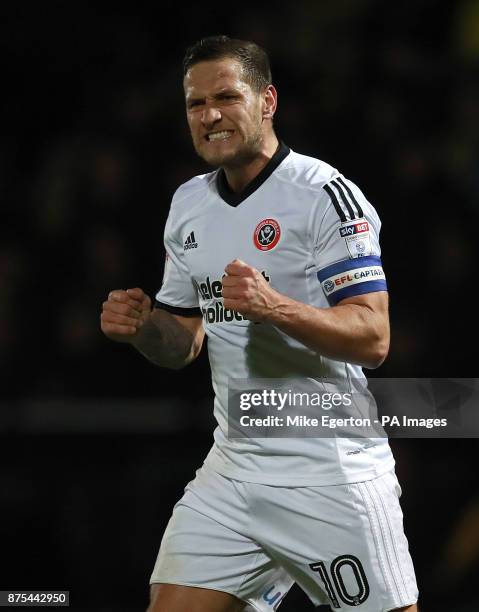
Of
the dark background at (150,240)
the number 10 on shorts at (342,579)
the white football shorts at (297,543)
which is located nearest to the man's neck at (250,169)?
the white football shorts at (297,543)

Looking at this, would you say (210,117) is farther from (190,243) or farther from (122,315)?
(122,315)

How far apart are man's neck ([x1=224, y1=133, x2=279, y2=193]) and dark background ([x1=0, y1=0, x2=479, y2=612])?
2024 mm

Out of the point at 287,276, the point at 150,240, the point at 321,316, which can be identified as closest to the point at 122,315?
the point at 287,276

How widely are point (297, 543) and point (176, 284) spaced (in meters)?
0.97

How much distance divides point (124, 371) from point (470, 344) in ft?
5.63

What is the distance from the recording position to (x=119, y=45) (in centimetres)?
704

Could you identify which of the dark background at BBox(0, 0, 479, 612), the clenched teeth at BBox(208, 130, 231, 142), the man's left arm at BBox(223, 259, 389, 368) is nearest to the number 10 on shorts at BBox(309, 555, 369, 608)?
the man's left arm at BBox(223, 259, 389, 368)

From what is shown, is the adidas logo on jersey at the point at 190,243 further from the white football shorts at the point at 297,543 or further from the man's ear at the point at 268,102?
the white football shorts at the point at 297,543

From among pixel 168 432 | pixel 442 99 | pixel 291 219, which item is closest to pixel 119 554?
pixel 168 432

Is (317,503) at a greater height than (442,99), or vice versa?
(442,99)

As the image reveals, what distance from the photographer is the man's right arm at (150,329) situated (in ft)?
9.77

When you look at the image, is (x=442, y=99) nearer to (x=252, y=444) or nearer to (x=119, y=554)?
(x=119, y=554)

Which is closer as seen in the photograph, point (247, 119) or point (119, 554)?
point (247, 119)

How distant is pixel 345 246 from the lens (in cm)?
288
